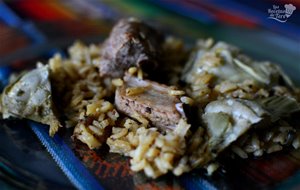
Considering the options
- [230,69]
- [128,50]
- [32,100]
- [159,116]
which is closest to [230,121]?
[159,116]

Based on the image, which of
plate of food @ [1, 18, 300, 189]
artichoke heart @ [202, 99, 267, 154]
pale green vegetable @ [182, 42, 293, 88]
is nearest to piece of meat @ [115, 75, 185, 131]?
plate of food @ [1, 18, 300, 189]

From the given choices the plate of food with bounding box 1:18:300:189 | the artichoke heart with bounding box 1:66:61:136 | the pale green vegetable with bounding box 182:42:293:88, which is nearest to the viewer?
the plate of food with bounding box 1:18:300:189

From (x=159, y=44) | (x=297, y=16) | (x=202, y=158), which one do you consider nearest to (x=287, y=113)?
(x=202, y=158)

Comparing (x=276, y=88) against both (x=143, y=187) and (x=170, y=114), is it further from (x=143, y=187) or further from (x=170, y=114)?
(x=143, y=187)

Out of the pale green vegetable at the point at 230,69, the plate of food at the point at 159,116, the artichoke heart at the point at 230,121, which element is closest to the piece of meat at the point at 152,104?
the plate of food at the point at 159,116

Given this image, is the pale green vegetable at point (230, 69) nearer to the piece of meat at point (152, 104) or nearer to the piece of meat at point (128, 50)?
the piece of meat at point (128, 50)

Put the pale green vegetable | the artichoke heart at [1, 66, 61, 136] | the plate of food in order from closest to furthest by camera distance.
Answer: the plate of food → the artichoke heart at [1, 66, 61, 136] → the pale green vegetable

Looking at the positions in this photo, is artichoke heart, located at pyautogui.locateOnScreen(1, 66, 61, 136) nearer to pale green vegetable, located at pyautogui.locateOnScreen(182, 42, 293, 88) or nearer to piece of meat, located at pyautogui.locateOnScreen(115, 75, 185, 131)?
piece of meat, located at pyautogui.locateOnScreen(115, 75, 185, 131)

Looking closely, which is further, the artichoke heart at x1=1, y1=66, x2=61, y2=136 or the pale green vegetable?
the pale green vegetable
